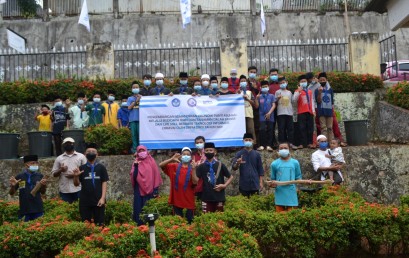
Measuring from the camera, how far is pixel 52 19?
79.0ft

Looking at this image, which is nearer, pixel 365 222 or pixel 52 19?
pixel 365 222

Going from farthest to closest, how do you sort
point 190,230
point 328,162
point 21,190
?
point 328,162
point 21,190
point 190,230

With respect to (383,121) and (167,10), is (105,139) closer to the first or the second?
(383,121)

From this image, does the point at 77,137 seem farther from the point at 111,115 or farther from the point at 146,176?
the point at 146,176

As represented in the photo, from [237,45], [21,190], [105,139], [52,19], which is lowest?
[21,190]

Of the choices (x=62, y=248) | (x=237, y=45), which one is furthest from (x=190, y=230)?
(x=237, y=45)

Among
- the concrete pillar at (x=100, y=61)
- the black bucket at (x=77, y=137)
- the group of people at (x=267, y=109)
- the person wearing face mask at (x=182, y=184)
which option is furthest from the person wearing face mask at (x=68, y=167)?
the concrete pillar at (x=100, y=61)

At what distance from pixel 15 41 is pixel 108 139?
11.4m

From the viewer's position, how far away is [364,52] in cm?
1677

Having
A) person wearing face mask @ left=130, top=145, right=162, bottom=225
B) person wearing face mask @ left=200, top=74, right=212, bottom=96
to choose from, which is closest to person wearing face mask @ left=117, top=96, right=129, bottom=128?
person wearing face mask @ left=200, top=74, right=212, bottom=96

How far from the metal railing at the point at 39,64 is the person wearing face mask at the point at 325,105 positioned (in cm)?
814

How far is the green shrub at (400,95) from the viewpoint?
13914mm

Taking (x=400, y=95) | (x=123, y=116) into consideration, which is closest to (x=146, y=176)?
(x=123, y=116)

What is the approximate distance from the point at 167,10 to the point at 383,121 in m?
12.7
